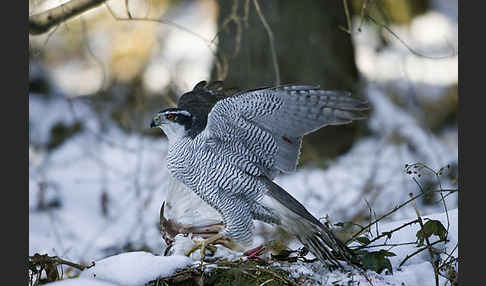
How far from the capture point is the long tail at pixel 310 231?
2815mm

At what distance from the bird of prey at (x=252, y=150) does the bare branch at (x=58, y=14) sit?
1192mm

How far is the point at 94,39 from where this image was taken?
884cm

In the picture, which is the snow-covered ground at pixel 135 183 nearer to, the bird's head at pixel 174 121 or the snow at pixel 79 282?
the bird's head at pixel 174 121

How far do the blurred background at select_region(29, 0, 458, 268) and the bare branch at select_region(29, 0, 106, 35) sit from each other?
30.2 inches

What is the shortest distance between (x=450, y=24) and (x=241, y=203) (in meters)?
8.58

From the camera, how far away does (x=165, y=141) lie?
21.9ft

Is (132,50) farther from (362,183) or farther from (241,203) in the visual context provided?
(241,203)

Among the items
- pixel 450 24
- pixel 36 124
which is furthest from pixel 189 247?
pixel 450 24

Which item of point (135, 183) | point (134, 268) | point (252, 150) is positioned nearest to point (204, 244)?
point (134, 268)

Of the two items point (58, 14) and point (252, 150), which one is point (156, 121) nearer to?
point (252, 150)

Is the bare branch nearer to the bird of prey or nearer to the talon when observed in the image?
the bird of prey

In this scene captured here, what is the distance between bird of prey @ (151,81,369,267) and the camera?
277 cm

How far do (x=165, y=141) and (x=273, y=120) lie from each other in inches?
156

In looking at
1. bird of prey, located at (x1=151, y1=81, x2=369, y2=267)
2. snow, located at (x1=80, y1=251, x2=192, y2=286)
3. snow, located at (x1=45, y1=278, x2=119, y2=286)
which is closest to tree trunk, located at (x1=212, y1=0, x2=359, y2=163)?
bird of prey, located at (x1=151, y1=81, x2=369, y2=267)
